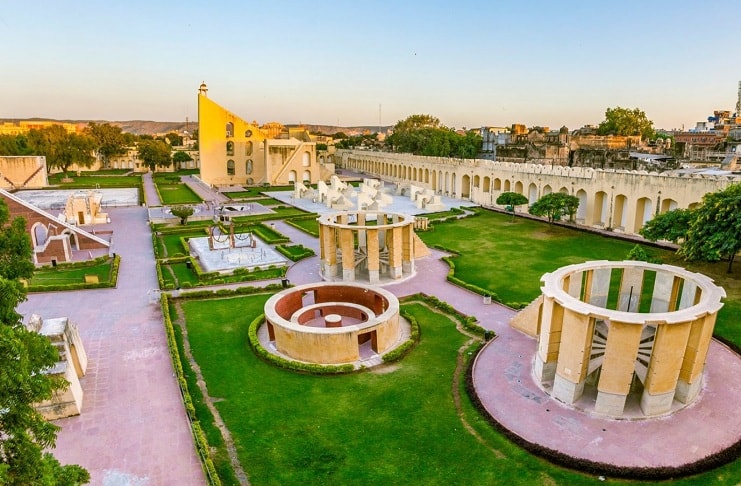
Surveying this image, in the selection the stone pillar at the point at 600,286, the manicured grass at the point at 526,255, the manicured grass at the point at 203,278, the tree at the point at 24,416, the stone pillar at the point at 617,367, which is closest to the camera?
the tree at the point at 24,416

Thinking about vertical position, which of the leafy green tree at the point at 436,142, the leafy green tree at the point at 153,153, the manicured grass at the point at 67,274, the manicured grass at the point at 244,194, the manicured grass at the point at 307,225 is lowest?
the manicured grass at the point at 67,274

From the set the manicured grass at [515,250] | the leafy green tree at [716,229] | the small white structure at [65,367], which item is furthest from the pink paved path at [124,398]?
the leafy green tree at [716,229]

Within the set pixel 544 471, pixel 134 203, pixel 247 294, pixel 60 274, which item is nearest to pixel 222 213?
pixel 134 203

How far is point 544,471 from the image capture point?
11875 millimetres

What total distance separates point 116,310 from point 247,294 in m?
5.90

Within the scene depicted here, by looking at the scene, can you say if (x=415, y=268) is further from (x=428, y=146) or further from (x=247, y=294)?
(x=428, y=146)

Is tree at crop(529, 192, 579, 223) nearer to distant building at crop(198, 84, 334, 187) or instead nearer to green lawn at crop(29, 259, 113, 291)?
green lawn at crop(29, 259, 113, 291)

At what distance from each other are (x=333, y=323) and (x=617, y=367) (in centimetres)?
1006

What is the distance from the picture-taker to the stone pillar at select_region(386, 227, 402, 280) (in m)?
25.2

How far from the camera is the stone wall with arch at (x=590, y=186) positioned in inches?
1276

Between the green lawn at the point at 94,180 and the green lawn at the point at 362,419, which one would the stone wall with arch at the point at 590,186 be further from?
the green lawn at the point at 94,180

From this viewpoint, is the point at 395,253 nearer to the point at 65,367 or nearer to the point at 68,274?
the point at 65,367

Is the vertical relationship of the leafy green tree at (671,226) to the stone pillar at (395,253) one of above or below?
above

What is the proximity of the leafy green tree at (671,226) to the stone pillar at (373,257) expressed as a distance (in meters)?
15.6
